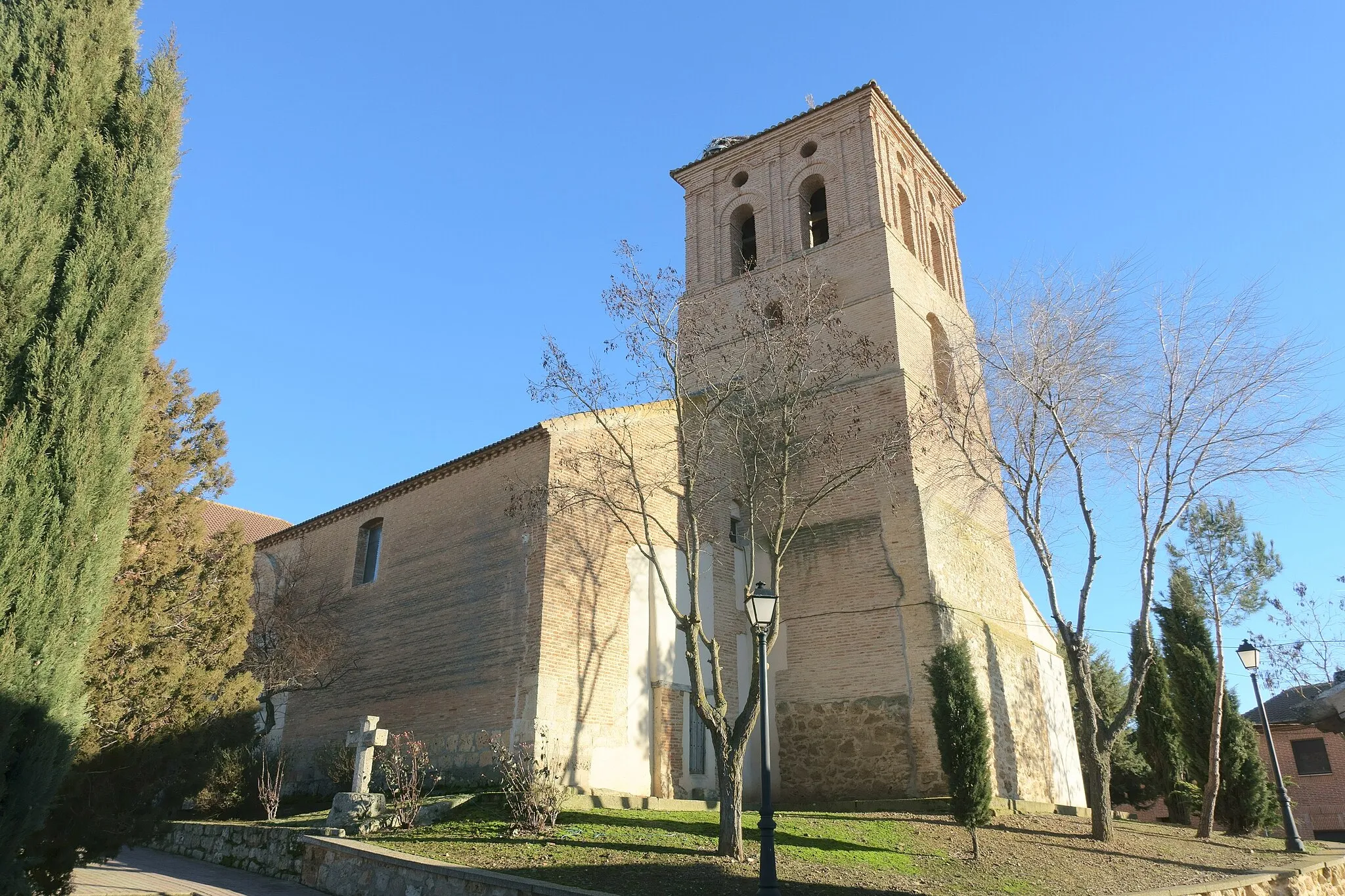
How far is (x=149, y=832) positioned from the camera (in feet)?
25.7

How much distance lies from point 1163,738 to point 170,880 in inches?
749

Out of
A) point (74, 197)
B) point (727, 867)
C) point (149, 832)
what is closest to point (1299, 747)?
point (727, 867)

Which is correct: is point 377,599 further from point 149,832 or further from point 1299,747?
point 1299,747

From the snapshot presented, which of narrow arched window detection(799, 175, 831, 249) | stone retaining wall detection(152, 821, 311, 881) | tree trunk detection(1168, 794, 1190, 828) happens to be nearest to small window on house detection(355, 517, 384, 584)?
stone retaining wall detection(152, 821, 311, 881)

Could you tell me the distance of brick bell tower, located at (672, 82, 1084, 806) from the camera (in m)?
16.2

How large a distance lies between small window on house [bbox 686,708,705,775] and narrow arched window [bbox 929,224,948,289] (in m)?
13.4

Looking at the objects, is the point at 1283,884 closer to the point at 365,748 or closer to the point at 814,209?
the point at 365,748

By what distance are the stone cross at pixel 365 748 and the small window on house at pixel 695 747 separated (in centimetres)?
525

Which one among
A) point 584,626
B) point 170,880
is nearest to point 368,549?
point 584,626

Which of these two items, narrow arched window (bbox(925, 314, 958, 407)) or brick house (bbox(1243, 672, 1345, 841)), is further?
brick house (bbox(1243, 672, 1345, 841))

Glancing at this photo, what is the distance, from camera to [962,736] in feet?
43.1

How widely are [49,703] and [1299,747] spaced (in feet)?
119

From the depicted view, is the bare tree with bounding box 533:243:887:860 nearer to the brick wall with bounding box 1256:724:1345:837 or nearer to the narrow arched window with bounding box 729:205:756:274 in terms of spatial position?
the narrow arched window with bounding box 729:205:756:274

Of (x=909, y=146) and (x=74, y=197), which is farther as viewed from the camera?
(x=909, y=146)
